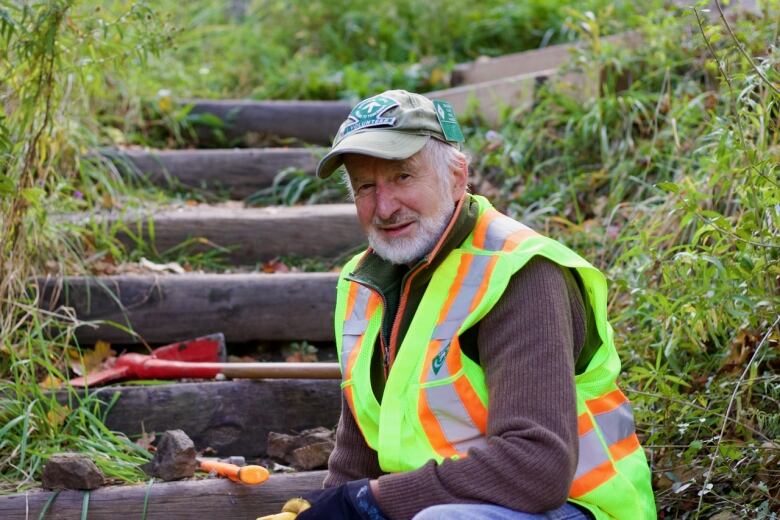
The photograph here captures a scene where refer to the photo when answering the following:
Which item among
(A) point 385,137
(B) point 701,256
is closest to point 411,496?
(A) point 385,137

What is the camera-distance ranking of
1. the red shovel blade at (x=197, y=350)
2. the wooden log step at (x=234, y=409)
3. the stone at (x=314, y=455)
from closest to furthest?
1. the stone at (x=314, y=455)
2. the wooden log step at (x=234, y=409)
3. the red shovel blade at (x=197, y=350)

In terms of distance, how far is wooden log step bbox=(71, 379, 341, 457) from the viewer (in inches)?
155

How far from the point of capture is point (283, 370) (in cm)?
389

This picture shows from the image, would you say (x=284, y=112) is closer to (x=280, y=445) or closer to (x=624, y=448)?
(x=280, y=445)

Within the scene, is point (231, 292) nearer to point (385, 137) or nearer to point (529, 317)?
point (385, 137)

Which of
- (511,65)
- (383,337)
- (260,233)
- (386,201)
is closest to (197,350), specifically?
(260,233)

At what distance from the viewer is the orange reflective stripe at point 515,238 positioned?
8.38 feet

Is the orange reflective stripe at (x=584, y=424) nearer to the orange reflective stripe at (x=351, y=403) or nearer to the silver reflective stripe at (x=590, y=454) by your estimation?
the silver reflective stripe at (x=590, y=454)

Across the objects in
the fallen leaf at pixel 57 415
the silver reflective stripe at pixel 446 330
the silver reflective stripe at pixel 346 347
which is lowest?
the fallen leaf at pixel 57 415

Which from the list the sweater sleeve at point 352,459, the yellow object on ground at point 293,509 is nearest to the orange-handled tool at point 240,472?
the sweater sleeve at point 352,459

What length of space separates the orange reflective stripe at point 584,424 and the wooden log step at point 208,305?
81.6 inches

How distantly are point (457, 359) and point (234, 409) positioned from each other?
1641 millimetres

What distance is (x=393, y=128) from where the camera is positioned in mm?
2623

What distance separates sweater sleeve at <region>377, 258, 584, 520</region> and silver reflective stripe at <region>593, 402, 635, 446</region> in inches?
8.0
